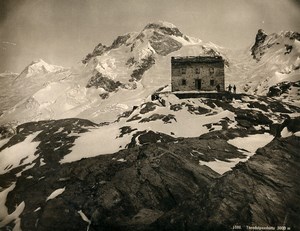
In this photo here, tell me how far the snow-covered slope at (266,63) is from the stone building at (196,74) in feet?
263

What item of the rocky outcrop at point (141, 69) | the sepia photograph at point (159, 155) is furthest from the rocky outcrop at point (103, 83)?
the sepia photograph at point (159, 155)

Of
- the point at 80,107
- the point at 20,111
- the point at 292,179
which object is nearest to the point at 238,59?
the point at 80,107

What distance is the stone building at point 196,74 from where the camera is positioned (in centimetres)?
5616

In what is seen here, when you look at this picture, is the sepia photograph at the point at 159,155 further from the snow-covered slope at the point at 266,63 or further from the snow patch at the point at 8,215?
the snow-covered slope at the point at 266,63

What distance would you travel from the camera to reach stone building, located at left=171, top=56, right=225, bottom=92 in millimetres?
56156

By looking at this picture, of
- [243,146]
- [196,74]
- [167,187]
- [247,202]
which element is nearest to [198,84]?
[196,74]

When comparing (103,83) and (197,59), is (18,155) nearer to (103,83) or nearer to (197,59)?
(197,59)

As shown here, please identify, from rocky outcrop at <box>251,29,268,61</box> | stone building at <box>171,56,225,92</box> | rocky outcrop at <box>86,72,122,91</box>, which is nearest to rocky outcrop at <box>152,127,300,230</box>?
stone building at <box>171,56,225,92</box>

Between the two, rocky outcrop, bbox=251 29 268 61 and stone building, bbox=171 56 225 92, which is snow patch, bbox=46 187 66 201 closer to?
stone building, bbox=171 56 225 92

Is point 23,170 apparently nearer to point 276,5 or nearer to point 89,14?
point 89,14

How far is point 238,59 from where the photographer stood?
196375 millimetres

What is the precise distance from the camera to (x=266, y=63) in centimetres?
17100

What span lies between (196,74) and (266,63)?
12335cm

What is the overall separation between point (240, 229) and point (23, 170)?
28.2 metres
